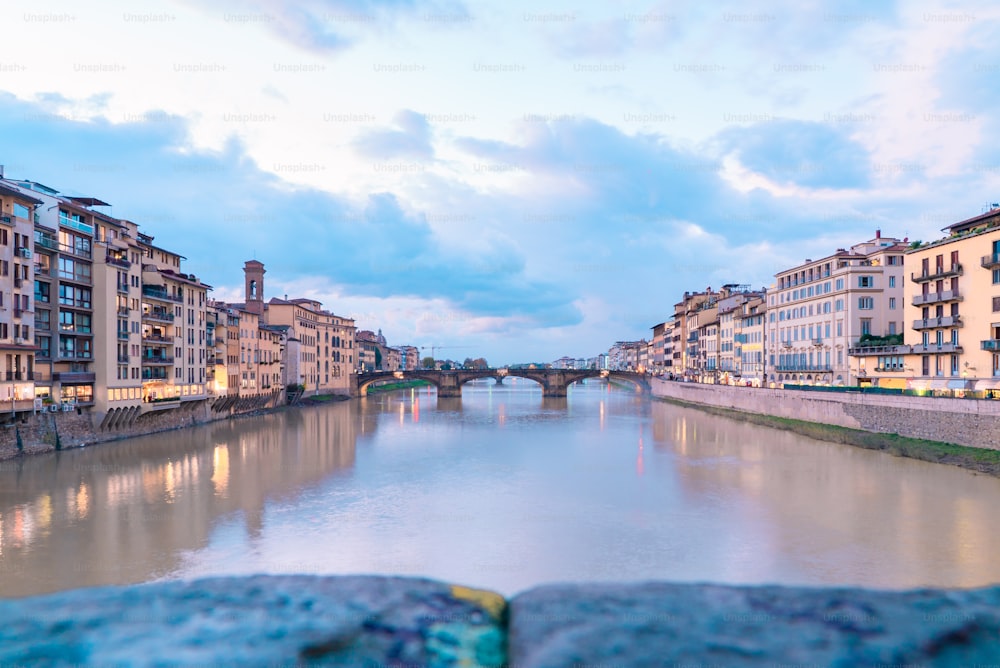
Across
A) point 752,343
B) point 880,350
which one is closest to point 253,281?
point 752,343

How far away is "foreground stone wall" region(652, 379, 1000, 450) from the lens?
3678cm

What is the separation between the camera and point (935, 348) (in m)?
48.8

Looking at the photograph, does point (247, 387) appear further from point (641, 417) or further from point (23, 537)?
point (23, 537)

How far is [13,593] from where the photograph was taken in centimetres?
1753

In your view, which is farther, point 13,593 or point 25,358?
point 25,358

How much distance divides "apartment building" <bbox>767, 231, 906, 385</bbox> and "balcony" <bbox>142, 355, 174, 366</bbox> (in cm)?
6333

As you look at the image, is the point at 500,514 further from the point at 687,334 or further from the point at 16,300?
the point at 687,334

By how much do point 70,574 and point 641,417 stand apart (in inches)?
2594

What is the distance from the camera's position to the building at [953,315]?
43.3 meters

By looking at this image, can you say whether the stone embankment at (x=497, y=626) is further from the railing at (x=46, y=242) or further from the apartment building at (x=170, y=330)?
the apartment building at (x=170, y=330)

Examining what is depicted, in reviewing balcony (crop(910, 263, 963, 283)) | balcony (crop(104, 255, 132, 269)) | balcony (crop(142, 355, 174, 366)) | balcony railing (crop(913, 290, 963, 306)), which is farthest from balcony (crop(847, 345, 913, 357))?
balcony (crop(104, 255, 132, 269))

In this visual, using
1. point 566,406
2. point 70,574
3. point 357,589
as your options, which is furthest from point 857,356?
point 357,589

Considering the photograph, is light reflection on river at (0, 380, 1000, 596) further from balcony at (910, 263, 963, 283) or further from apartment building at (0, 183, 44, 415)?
balcony at (910, 263, 963, 283)

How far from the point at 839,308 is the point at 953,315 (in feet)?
51.0
